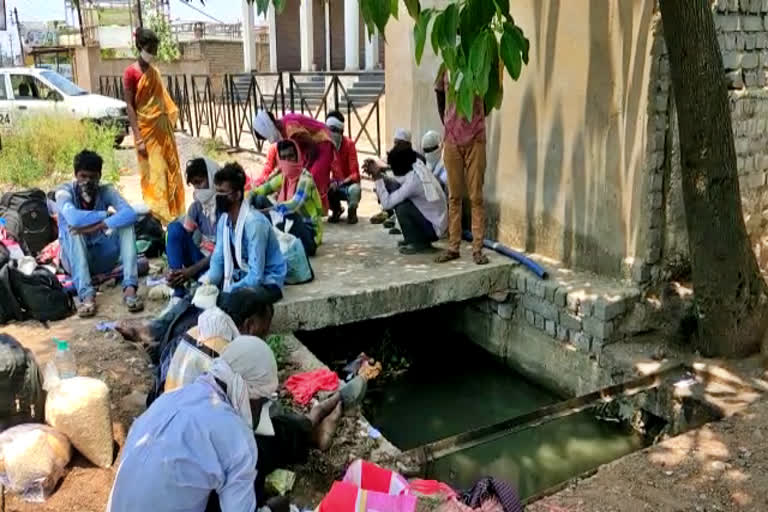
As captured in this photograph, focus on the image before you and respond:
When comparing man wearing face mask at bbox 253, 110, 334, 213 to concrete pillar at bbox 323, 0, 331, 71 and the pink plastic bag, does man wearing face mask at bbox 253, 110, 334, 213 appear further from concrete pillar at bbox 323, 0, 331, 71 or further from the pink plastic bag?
concrete pillar at bbox 323, 0, 331, 71

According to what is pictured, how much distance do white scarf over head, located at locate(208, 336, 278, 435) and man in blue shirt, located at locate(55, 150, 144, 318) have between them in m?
2.44

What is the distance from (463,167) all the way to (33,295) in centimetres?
309

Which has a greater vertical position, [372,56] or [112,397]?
[372,56]

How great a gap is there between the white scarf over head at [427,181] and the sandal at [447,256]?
0.43 metres

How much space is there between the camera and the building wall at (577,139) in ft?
14.3

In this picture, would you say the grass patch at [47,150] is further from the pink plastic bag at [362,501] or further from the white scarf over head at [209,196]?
the pink plastic bag at [362,501]

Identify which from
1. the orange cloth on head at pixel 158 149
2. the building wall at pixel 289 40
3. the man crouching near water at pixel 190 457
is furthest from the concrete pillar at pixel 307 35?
the man crouching near water at pixel 190 457

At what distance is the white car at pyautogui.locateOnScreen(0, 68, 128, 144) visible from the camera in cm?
1291

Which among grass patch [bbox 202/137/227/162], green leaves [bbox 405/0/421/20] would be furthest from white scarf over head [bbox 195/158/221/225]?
grass patch [bbox 202/137/227/162]

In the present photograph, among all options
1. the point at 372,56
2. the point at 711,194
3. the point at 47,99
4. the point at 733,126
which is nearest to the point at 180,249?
the point at 711,194

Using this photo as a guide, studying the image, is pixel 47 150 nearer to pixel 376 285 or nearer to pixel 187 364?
pixel 376 285

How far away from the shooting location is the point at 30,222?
17.2 feet

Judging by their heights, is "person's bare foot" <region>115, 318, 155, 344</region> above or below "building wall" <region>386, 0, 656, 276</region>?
below

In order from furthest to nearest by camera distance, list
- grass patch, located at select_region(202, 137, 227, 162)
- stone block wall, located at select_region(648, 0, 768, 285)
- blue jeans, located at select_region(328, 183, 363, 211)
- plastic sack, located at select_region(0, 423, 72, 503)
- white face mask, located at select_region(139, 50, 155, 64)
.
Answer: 1. grass patch, located at select_region(202, 137, 227, 162)
2. blue jeans, located at select_region(328, 183, 363, 211)
3. white face mask, located at select_region(139, 50, 155, 64)
4. stone block wall, located at select_region(648, 0, 768, 285)
5. plastic sack, located at select_region(0, 423, 72, 503)
